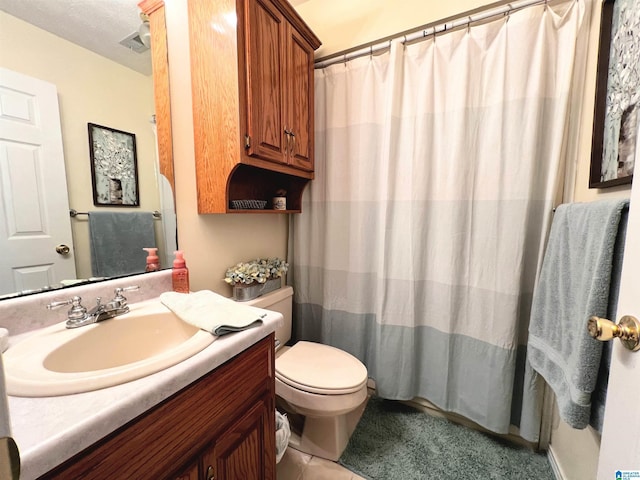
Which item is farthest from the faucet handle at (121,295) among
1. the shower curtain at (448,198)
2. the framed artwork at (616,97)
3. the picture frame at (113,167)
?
the framed artwork at (616,97)

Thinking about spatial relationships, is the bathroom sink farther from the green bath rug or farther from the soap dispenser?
the green bath rug

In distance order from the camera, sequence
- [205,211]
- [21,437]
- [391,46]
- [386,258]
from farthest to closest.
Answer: [386,258] → [391,46] → [205,211] → [21,437]

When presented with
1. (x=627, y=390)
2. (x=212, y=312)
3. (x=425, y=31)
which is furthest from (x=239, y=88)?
(x=627, y=390)

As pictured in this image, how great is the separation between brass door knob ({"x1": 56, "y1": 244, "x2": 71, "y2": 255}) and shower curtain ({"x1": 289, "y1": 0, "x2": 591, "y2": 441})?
3.73ft

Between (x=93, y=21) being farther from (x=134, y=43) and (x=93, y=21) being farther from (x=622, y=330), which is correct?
(x=622, y=330)

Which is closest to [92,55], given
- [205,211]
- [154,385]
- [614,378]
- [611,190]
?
[205,211]

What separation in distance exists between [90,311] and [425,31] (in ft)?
5.98

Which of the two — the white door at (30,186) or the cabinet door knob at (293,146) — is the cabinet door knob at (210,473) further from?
the cabinet door knob at (293,146)

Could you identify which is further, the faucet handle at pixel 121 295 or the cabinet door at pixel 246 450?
the faucet handle at pixel 121 295

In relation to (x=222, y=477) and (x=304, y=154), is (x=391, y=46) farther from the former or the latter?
(x=222, y=477)

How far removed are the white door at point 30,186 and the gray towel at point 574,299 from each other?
1.62m

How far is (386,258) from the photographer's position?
1.47 m

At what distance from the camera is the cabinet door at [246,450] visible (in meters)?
0.67

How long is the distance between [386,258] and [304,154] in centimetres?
74
